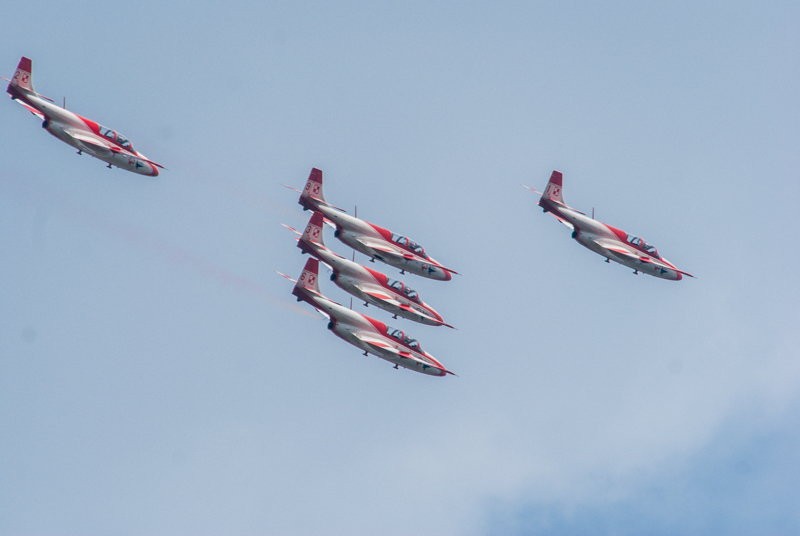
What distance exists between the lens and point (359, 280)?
189625mm

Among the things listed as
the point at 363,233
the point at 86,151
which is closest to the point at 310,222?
the point at 363,233

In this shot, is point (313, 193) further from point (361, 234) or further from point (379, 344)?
point (379, 344)

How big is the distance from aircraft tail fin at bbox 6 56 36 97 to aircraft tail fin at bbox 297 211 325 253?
27.7 m

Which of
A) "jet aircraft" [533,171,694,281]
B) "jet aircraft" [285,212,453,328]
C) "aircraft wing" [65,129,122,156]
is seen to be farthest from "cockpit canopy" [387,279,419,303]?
"aircraft wing" [65,129,122,156]

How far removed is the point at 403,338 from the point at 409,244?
34.7ft

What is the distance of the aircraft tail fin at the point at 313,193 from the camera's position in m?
192

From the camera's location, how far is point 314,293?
186 metres

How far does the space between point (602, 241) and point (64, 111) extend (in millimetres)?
52590

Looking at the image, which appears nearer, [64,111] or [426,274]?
[64,111]

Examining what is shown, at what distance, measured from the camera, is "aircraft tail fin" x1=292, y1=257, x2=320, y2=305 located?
18600 cm

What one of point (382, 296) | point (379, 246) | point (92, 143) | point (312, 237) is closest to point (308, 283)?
point (312, 237)

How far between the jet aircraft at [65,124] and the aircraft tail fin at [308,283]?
20.4m

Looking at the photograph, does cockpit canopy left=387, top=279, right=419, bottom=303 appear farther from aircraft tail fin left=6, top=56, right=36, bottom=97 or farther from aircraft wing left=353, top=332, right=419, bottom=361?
aircraft tail fin left=6, top=56, right=36, bottom=97

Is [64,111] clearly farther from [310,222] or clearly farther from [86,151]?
[310,222]
